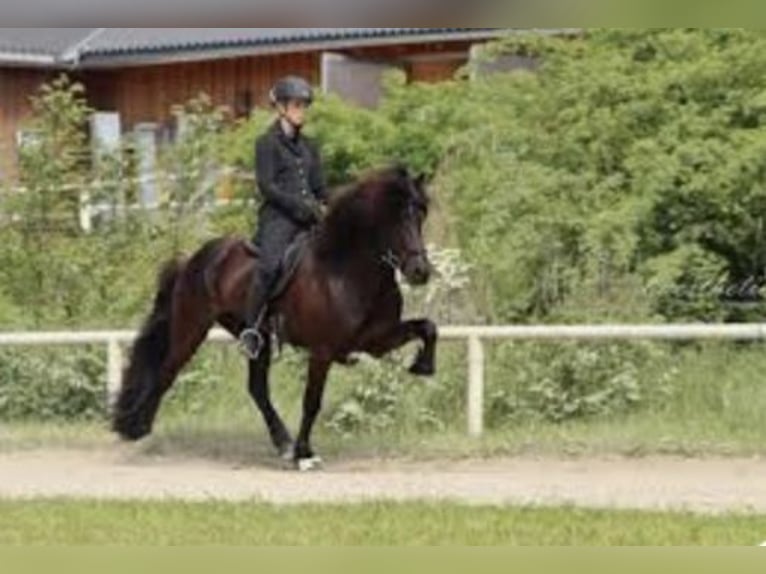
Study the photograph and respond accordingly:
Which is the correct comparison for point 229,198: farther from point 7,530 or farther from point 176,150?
point 7,530

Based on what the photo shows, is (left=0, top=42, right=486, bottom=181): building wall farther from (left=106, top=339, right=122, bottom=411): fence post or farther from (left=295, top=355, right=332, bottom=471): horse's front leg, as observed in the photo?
(left=295, top=355, right=332, bottom=471): horse's front leg

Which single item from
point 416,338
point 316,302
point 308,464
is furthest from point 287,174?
point 308,464

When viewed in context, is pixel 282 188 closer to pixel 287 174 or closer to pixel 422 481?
pixel 287 174

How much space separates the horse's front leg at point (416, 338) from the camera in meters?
8.85

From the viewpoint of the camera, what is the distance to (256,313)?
9031mm

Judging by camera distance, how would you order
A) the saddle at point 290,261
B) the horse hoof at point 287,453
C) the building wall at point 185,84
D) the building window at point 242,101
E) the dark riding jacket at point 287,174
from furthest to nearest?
1. the building window at point 242,101
2. the building wall at point 185,84
3. the horse hoof at point 287,453
4. the saddle at point 290,261
5. the dark riding jacket at point 287,174

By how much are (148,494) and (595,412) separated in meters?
3.65

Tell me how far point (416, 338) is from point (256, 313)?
976 mm

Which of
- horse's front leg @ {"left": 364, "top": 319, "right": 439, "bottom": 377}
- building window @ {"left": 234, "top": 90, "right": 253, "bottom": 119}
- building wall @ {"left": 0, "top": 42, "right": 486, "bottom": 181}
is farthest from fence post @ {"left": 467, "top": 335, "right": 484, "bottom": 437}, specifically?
building window @ {"left": 234, "top": 90, "right": 253, "bottom": 119}

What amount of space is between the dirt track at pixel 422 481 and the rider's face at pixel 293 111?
6.80 ft

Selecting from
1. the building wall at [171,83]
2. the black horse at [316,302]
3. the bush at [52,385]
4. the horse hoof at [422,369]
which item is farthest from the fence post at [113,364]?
the building wall at [171,83]

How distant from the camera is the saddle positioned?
29.4 feet

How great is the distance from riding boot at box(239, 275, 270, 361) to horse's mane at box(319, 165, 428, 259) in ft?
1.38

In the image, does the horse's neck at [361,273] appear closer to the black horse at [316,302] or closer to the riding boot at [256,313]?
the black horse at [316,302]
